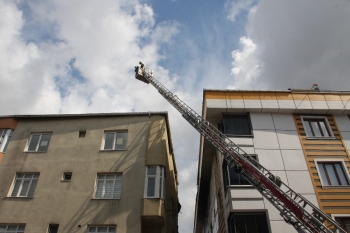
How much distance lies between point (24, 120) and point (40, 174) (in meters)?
5.43

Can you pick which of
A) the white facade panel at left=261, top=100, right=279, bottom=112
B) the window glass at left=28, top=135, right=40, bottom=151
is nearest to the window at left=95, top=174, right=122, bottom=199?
the window glass at left=28, top=135, right=40, bottom=151

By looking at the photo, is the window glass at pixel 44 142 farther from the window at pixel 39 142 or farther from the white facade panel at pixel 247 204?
the white facade panel at pixel 247 204

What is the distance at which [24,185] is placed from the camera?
19.3m

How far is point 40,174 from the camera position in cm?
1941

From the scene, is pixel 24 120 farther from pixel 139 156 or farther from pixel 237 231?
pixel 237 231

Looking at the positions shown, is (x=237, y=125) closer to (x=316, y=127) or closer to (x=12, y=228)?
(x=316, y=127)

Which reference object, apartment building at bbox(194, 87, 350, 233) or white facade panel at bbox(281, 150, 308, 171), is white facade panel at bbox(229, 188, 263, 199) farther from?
white facade panel at bbox(281, 150, 308, 171)

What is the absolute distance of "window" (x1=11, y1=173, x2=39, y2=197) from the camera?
18.9 m

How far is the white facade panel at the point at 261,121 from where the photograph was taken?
65.0 feet

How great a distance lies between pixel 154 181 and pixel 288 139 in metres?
9.39

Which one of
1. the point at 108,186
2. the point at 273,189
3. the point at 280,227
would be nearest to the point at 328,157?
the point at 280,227

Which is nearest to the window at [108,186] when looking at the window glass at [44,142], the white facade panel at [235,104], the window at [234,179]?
the window glass at [44,142]

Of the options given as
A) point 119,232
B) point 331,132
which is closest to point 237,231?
point 119,232

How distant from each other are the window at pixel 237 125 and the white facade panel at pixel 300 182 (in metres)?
3.75
